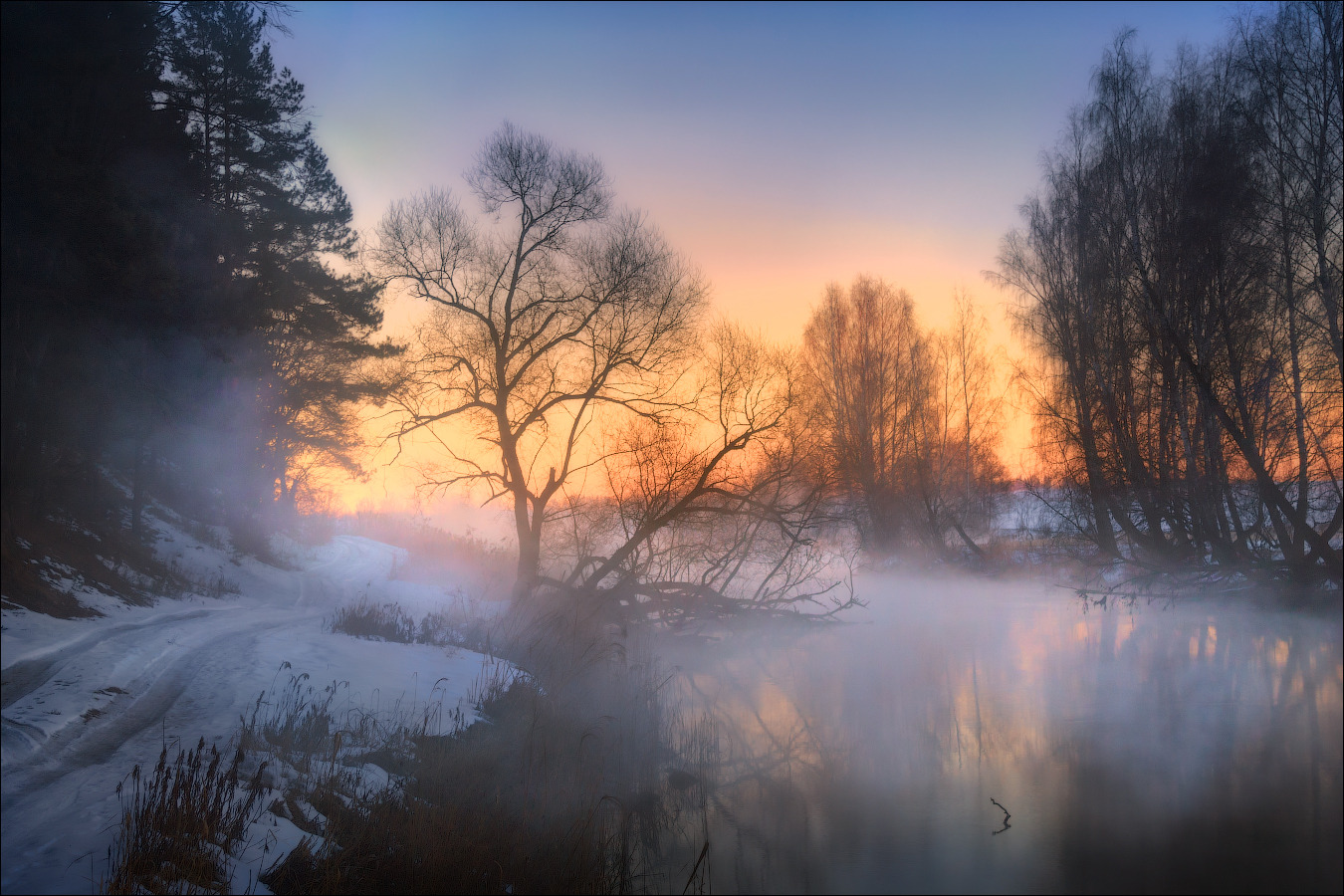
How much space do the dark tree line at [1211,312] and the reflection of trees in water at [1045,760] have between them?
255 centimetres

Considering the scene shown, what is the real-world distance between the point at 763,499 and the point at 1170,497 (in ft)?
27.6

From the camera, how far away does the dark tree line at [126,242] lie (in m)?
9.31

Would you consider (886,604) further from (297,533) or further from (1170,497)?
(297,533)

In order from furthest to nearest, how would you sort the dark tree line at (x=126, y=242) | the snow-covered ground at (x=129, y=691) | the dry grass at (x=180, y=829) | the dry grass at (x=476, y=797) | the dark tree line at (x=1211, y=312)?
the dark tree line at (x=1211, y=312), the dark tree line at (x=126, y=242), the dry grass at (x=476, y=797), the snow-covered ground at (x=129, y=691), the dry grass at (x=180, y=829)

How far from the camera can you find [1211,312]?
1429cm

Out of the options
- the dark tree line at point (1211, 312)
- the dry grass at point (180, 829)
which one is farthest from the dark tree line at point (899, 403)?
the dry grass at point (180, 829)

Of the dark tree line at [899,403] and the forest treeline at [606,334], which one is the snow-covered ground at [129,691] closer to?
the forest treeline at [606,334]

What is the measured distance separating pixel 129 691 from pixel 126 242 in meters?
6.00

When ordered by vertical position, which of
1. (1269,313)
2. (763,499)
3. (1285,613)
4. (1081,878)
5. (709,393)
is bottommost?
(1081,878)

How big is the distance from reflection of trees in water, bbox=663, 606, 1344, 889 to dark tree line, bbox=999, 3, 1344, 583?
2554 mm

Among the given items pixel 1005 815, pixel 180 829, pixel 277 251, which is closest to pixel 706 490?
pixel 1005 815

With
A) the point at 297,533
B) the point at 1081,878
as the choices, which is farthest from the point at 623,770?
the point at 297,533

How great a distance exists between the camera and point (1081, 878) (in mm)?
6781

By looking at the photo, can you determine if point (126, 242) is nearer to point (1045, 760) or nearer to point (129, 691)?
point (129, 691)
